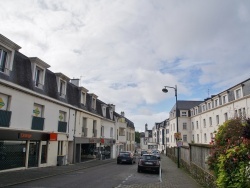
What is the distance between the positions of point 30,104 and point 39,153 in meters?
4.39

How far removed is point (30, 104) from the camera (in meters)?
18.4

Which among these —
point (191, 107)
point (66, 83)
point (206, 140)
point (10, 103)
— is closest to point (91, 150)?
point (66, 83)

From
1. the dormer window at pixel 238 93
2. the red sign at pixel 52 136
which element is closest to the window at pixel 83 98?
the red sign at pixel 52 136

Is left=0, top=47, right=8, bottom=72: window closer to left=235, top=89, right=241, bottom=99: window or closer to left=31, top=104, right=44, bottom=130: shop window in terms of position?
left=31, top=104, right=44, bottom=130: shop window

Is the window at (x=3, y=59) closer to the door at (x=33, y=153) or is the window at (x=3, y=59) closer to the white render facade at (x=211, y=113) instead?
the door at (x=33, y=153)

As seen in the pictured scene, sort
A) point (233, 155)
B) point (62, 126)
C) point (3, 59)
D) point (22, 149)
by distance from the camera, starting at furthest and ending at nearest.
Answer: point (62, 126) < point (22, 149) < point (3, 59) < point (233, 155)

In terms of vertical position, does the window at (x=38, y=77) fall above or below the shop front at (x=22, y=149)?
above

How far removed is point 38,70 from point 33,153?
6819mm

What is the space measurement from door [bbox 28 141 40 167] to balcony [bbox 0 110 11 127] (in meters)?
3.88

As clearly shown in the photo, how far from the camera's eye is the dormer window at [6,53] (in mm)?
15422

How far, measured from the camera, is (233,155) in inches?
248

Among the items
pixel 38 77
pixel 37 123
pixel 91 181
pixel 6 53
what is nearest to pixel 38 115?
pixel 37 123

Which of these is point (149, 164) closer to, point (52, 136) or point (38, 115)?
point (52, 136)

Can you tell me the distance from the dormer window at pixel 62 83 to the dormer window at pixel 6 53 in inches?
278
